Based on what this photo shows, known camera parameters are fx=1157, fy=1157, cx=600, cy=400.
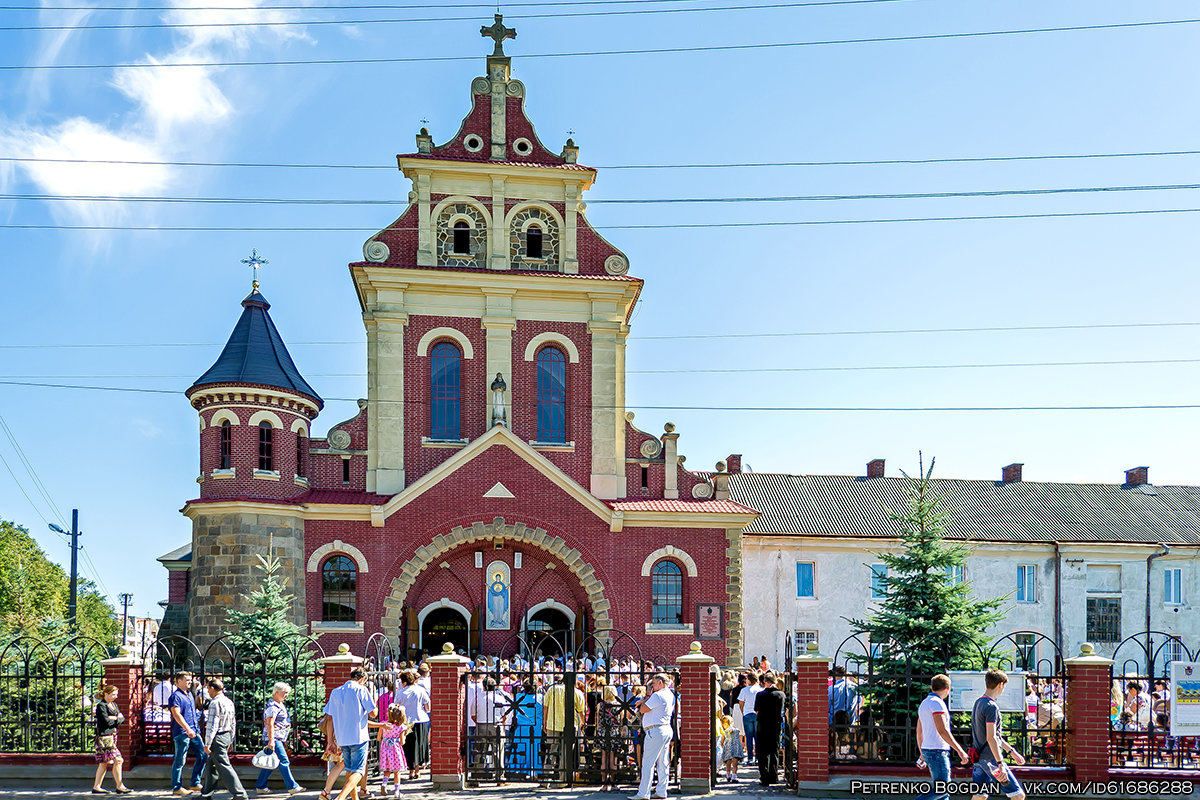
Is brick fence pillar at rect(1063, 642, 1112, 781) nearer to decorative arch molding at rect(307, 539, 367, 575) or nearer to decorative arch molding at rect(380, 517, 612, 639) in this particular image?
decorative arch molding at rect(380, 517, 612, 639)

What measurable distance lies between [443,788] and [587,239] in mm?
19009

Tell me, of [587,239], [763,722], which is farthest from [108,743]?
[587,239]

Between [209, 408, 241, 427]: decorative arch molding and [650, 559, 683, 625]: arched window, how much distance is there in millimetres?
11117

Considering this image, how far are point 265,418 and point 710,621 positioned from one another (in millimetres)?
12307

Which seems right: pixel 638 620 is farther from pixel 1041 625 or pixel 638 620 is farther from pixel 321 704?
pixel 1041 625

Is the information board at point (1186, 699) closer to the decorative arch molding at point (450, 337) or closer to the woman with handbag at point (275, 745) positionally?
the woman with handbag at point (275, 745)

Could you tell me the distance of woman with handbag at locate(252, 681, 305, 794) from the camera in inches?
571

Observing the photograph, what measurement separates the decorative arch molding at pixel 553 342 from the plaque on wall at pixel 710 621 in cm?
735

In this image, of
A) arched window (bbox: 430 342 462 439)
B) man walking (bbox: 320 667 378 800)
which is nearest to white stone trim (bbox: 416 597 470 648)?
arched window (bbox: 430 342 462 439)

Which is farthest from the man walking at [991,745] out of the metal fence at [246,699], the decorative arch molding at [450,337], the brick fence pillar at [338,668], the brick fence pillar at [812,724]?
the decorative arch molding at [450,337]

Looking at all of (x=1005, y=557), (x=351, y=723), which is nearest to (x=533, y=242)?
(x=351, y=723)

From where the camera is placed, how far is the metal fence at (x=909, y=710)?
1548 cm

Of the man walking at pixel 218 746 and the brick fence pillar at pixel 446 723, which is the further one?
the brick fence pillar at pixel 446 723

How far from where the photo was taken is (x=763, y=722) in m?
16.0
